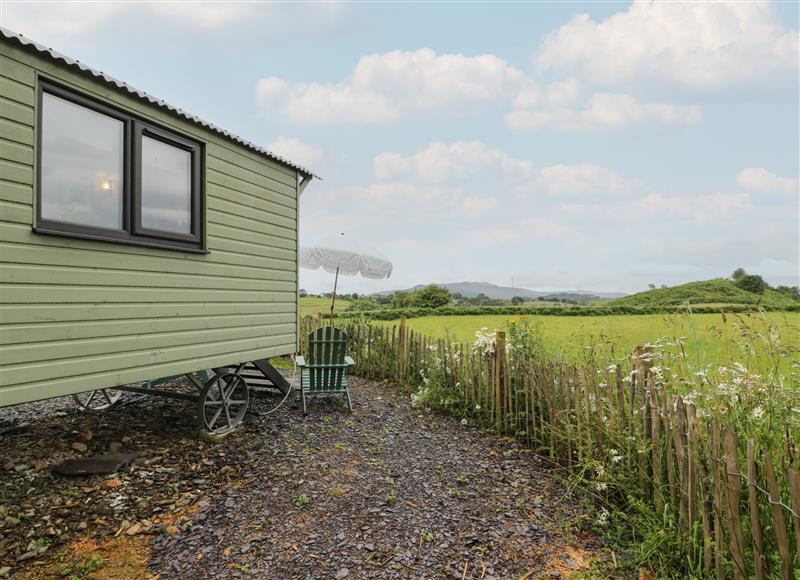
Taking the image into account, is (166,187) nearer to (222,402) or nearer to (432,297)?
(222,402)

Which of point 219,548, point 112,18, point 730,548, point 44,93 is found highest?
point 112,18

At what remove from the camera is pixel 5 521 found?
296 cm

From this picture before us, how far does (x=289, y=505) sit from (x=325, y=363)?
2.70 m

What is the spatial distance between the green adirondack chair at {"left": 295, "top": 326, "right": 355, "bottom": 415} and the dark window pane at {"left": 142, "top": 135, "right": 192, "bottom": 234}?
231cm

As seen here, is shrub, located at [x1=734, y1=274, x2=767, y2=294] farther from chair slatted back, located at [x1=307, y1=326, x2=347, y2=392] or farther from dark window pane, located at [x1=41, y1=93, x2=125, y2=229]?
dark window pane, located at [x1=41, y1=93, x2=125, y2=229]

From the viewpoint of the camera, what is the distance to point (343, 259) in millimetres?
8031

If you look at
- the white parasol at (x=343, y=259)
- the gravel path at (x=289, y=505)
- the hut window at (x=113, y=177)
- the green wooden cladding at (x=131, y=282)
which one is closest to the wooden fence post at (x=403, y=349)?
the white parasol at (x=343, y=259)

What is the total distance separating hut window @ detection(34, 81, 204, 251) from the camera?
322cm

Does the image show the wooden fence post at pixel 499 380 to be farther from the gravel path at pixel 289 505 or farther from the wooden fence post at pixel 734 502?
the wooden fence post at pixel 734 502

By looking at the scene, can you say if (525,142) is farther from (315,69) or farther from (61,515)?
(61,515)

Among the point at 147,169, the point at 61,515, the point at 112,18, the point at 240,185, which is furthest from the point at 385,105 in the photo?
the point at 61,515

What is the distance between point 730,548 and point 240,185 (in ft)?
18.3

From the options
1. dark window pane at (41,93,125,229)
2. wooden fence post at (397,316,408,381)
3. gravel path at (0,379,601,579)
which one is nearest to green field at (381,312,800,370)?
gravel path at (0,379,601,579)

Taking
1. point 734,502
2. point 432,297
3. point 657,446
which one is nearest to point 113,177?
point 657,446
